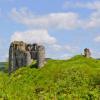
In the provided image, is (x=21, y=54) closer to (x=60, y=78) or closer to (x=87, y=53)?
(x=87, y=53)

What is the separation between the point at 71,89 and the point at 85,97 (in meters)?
19.3

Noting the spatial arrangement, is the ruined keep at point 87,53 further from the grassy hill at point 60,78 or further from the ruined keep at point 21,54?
the ruined keep at point 21,54

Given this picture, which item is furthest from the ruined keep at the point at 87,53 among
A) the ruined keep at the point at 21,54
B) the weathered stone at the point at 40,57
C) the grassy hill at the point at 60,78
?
the ruined keep at the point at 21,54

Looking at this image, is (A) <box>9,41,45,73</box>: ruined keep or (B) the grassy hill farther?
(A) <box>9,41,45,73</box>: ruined keep

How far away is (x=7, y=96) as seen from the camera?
70.6m

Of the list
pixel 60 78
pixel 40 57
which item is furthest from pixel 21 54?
pixel 60 78

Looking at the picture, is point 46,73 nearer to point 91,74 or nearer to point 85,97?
point 91,74

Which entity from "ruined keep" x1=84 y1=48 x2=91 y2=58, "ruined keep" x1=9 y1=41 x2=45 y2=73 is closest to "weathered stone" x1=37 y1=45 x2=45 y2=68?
"ruined keep" x1=9 y1=41 x2=45 y2=73

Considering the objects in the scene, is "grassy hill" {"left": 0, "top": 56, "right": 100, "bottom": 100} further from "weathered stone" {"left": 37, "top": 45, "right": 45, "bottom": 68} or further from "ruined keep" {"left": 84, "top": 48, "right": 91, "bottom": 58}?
"ruined keep" {"left": 84, "top": 48, "right": 91, "bottom": 58}

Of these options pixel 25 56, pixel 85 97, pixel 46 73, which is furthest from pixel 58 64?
pixel 85 97

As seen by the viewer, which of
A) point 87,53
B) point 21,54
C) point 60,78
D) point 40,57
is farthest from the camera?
point 21,54

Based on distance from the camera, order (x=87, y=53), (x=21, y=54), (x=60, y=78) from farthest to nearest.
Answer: (x=21, y=54) → (x=87, y=53) → (x=60, y=78)

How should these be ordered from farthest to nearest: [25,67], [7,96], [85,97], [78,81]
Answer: [25,67], [78,81], [85,97], [7,96]

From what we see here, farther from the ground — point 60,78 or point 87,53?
point 87,53
